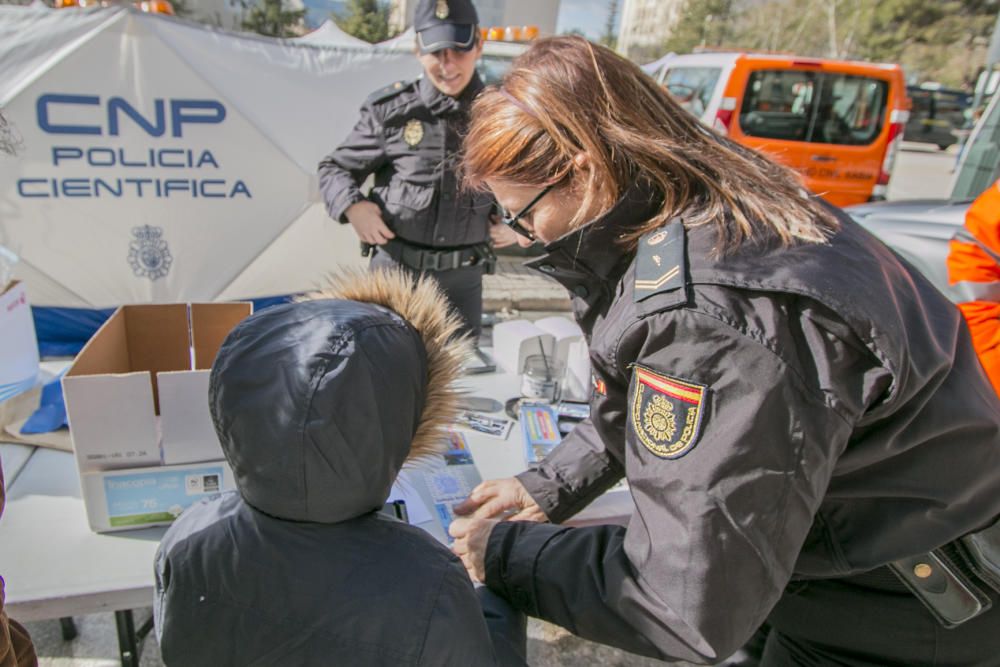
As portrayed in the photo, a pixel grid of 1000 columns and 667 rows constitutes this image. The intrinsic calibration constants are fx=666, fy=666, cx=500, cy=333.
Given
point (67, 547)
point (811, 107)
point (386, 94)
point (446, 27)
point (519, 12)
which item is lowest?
point (67, 547)

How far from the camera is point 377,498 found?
952 mm

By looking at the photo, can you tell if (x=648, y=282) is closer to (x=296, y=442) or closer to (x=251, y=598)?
(x=296, y=442)


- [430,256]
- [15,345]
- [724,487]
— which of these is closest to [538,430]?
[724,487]

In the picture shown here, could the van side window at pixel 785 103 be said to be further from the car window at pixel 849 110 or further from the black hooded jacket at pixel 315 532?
the black hooded jacket at pixel 315 532

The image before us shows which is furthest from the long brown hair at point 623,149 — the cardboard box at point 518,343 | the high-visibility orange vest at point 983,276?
the high-visibility orange vest at point 983,276

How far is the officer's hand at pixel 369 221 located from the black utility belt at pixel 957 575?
2215mm

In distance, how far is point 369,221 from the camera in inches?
108

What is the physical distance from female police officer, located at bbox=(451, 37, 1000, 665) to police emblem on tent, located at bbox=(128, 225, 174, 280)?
3.39m

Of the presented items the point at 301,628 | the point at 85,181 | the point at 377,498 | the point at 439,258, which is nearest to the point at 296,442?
the point at 377,498

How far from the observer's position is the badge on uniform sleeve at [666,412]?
79 cm

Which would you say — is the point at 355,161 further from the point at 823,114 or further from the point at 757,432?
the point at 823,114

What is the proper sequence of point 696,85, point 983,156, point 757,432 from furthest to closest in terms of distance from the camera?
point 696,85, point 983,156, point 757,432

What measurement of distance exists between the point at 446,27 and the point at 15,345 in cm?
187

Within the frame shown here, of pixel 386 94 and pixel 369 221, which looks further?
pixel 386 94
